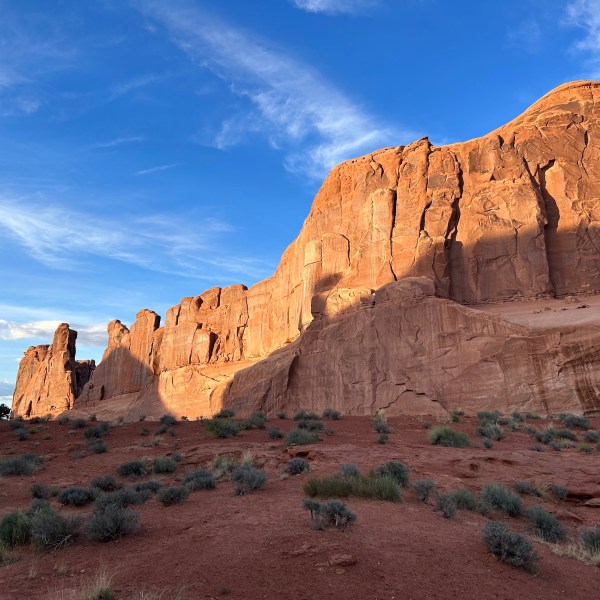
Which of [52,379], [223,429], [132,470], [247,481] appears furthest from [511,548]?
[52,379]

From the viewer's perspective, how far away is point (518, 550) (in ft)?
18.1

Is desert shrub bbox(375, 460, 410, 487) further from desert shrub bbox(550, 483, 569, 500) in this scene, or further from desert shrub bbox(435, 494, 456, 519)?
desert shrub bbox(550, 483, 569, 500)

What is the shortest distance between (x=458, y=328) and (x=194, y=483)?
21.3 m

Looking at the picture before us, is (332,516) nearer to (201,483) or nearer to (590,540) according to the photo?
(590,540)

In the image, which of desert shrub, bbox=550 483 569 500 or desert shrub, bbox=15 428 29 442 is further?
desert shrub, bbox=15 428 29 442

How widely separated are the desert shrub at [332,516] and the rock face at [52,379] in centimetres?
7376

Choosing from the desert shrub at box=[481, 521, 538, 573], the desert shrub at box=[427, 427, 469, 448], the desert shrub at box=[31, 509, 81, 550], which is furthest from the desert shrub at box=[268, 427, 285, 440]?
the desert shrub at box=[481, 521, 538, 573]

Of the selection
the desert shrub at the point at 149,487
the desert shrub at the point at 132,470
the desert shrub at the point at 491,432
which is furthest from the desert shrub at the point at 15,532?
the desert shrub at the point at 491,432

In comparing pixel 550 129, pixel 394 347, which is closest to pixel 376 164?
pixel 550 129

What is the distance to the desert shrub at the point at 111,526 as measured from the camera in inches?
252

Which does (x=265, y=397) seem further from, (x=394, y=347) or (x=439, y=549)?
(x=439, y=549)

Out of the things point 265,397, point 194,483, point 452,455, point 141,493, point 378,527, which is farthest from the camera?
point 265,397

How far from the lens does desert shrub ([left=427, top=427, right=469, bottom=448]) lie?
46.7 ft

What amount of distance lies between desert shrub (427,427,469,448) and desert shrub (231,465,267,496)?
7079mm
